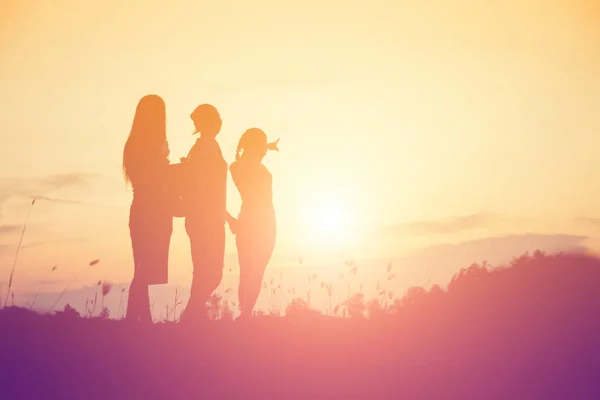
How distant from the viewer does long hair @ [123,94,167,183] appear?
41.1 ft

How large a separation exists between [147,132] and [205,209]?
1.65 m

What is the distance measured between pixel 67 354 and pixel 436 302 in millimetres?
6148

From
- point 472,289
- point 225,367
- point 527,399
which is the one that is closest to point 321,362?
point 225,367

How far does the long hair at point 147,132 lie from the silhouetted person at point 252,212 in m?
2.02

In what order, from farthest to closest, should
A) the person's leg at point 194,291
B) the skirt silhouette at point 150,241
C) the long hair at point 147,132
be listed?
the person's leg at point 194,291, the skirt silhouette at point 150,241, the long hair at point 147,132

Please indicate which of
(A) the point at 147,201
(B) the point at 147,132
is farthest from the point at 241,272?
(B) the point at 147,132

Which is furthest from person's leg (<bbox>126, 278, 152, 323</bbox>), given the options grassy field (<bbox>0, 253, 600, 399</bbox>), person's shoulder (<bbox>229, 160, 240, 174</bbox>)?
person's shoulder (<bbox>229, 160, 240, 174</bbox>)

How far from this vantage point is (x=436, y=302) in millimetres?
13898

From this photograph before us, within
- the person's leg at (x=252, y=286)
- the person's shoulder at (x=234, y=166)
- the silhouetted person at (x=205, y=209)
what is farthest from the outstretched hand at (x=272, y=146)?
the person's leg at (x=252, y=286)

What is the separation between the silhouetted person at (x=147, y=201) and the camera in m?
12.6

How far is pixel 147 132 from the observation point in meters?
12.6

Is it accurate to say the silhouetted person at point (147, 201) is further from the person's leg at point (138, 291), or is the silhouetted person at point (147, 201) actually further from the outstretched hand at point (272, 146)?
the outstretched hand at point (272, 146)

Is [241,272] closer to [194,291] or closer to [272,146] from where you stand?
[194,291]

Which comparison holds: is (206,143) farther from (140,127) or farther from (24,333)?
(24,333)
